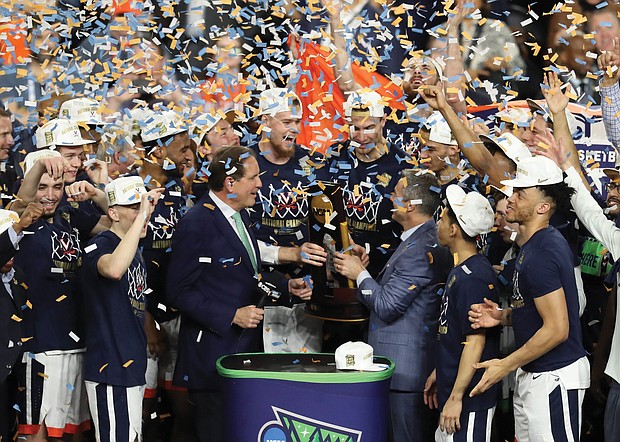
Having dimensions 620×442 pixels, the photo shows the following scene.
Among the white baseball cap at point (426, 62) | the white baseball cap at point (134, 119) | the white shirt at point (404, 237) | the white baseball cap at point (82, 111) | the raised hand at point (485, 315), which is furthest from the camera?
the white baseball cap at point (134, 119)

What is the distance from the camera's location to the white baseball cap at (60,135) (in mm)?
6391

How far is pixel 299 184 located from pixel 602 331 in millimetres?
2222

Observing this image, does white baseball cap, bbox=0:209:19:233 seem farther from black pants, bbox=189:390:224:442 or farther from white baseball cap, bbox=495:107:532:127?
white baseball cap, bbox=495:107:532:127

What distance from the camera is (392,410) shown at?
577 cm

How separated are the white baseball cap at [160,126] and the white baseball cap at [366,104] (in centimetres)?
123

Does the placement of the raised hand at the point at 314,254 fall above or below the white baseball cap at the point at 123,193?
below

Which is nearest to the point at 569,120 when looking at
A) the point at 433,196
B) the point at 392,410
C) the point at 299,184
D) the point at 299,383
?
the point at 433,196

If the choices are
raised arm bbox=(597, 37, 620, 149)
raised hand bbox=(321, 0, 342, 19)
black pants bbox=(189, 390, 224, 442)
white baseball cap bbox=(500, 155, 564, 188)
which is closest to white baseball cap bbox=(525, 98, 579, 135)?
raised arm bbox=(597, 37, 620, 149)

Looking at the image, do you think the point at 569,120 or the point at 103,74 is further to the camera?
the point at 103,74

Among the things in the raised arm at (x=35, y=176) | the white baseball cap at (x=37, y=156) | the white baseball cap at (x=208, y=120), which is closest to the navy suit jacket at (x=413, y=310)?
the raised arm at (x=35, y=176)

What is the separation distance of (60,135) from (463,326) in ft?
9.59

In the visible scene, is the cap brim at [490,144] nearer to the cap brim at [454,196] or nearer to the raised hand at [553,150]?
the raised hand at [553,150]

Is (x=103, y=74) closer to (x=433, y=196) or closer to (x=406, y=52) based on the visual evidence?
(x=406, y=52)

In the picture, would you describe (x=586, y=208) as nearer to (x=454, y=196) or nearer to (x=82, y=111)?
(x=454, y=196)
